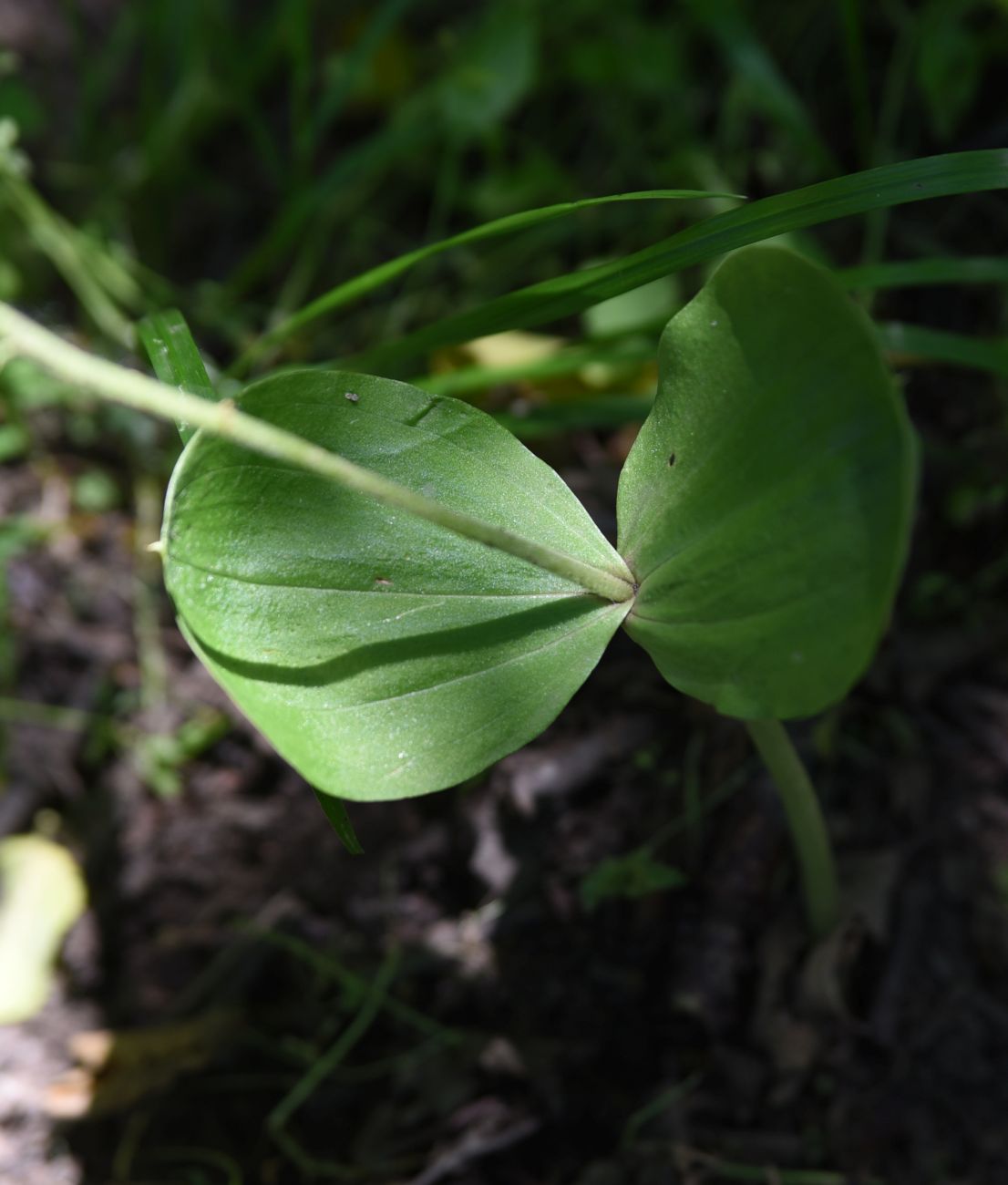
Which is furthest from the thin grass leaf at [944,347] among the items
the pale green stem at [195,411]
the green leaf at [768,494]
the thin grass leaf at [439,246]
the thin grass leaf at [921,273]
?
the pale green stem at [195,411]

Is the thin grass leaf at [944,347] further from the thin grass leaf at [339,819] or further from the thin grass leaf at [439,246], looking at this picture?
the thin grass leaf at [339,819]

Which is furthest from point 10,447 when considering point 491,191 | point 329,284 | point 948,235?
point 948,235

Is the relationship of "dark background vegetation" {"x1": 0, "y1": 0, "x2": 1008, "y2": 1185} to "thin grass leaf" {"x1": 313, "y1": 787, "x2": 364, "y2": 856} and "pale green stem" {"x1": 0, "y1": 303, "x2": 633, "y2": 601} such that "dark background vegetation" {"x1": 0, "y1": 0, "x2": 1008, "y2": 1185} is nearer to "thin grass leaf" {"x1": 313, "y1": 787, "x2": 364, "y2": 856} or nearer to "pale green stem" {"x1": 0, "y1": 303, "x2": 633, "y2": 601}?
"thin grass leaf" {"x1": 313, "y1": 787, "x2": 364, "y2": 856}

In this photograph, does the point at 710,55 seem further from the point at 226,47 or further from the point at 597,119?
the point at 226,47

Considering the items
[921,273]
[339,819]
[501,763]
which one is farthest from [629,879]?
[921,273]

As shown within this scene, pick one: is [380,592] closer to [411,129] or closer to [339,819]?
[339,819]
